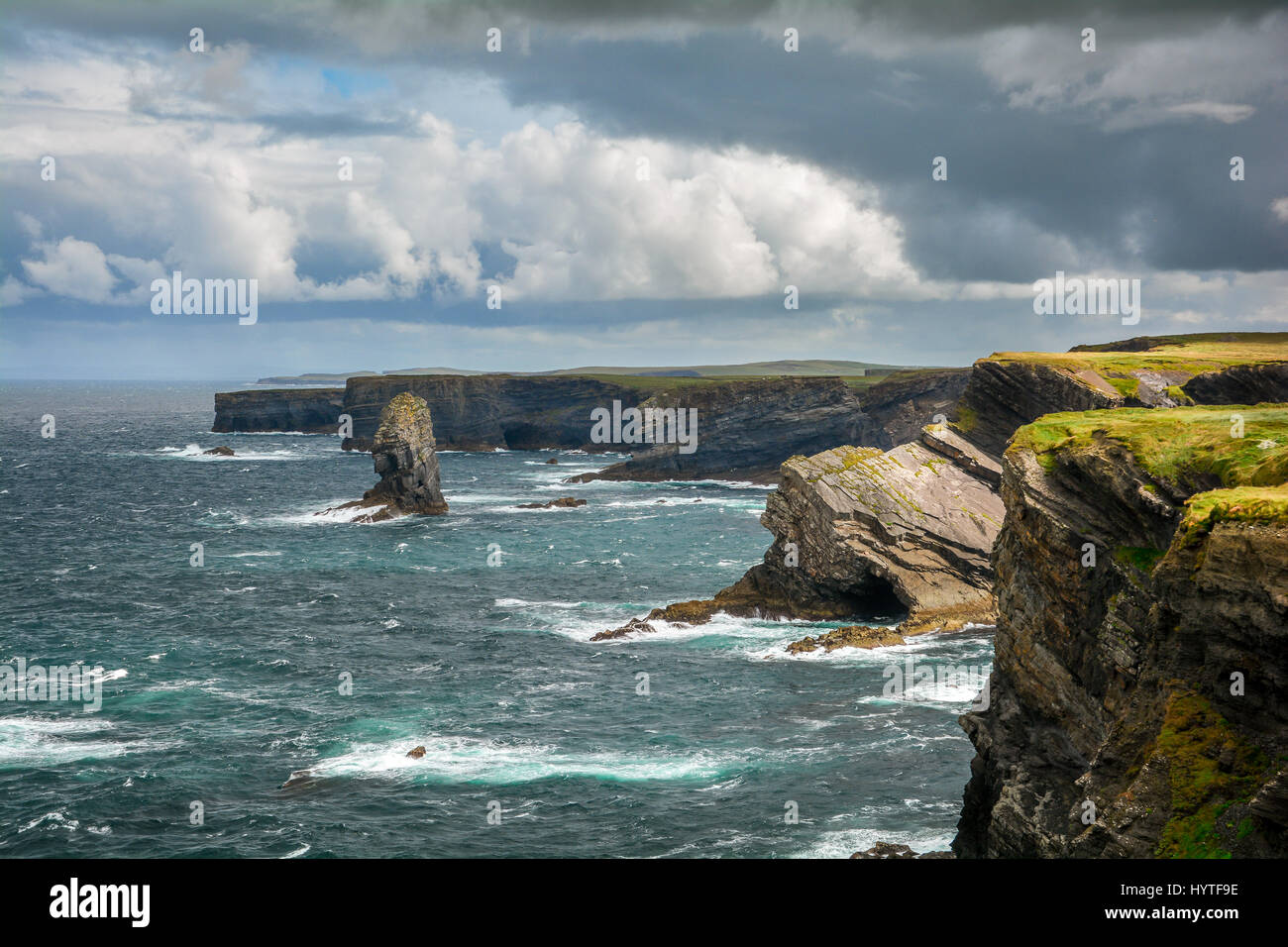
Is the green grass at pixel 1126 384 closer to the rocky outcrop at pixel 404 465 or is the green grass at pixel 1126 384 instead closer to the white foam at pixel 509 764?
the white foam at pixel 509 764

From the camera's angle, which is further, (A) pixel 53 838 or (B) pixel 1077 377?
(B) pixel 1077 377

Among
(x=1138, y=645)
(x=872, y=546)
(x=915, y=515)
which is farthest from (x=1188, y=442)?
(x=915, y=515)

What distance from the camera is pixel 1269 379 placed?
5159 centimetres

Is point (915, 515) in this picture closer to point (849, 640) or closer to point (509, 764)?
point (849, 640)

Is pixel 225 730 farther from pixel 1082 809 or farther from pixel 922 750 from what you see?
pixel 1082 809

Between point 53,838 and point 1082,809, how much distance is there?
3365cm

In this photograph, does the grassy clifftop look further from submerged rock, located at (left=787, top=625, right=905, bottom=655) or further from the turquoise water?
submerged rock, located at (left=787, top=625, right=905, bottom=655)

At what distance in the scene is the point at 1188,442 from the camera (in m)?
29.8

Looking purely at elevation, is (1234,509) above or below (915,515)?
above

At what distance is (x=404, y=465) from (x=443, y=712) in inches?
2618

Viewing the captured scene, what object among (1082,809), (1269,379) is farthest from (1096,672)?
(1269,379)

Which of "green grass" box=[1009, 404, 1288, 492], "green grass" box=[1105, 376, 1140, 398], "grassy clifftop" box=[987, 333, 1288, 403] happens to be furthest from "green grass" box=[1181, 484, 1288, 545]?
"green grass" box=[1105, 376, 1140, 398]
